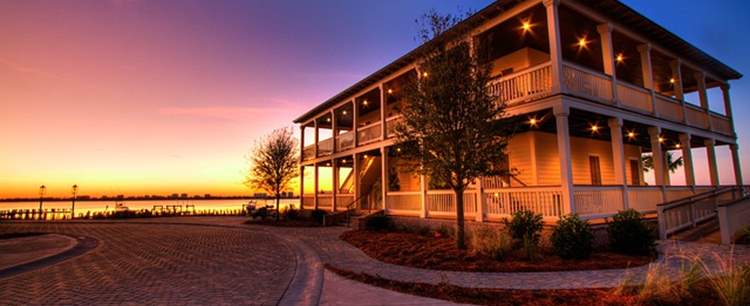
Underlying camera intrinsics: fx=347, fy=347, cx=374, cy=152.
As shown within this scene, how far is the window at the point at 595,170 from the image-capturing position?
53.8ft

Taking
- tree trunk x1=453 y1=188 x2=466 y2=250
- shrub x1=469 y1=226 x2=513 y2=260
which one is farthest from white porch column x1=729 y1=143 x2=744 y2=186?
tree trunk x1=453 y1=188 x2=466 y2=250

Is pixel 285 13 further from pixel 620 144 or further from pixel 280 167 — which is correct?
pixel 620 144

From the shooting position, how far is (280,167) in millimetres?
24203

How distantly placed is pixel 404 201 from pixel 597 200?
297 inches

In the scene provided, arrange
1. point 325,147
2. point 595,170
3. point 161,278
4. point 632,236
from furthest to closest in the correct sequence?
point 325,147
point 595,170
point 632,236
point 161,278

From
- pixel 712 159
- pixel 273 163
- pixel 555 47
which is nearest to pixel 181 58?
pixel 273 163

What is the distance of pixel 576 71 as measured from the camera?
10.5m

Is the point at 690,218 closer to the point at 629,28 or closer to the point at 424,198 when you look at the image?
the point at 629,28

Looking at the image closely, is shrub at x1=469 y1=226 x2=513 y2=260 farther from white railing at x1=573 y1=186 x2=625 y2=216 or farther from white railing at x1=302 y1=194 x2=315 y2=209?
white railing at x1=302 y1=194 x2=315 y2=209

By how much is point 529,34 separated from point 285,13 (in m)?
11.3

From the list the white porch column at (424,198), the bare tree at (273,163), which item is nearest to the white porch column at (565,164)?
the white porch column at (424,198)

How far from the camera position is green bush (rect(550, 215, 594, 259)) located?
7.62 metres

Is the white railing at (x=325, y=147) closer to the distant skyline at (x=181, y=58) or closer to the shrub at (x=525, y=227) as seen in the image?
the distant skyline at (x=181, y=58)

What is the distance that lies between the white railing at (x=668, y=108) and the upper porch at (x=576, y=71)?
40 millimetres
